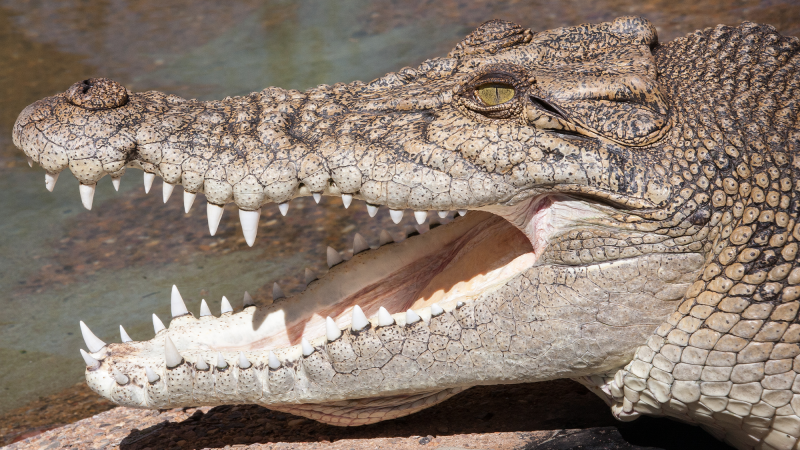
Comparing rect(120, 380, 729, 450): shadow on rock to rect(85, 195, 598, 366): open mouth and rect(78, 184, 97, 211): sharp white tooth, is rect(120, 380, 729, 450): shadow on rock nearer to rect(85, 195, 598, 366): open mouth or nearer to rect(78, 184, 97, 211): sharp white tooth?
rect(85, 195, 598, 366): open mouth

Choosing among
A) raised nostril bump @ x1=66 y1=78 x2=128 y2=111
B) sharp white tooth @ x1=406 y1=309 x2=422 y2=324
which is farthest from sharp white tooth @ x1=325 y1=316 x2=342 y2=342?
raised nostril bump @ x1=66 y1=78 x2=128 y2=111

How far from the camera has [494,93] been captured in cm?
266

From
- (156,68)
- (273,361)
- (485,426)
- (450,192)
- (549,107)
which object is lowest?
(485,426)

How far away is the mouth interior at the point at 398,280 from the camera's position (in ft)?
9.62

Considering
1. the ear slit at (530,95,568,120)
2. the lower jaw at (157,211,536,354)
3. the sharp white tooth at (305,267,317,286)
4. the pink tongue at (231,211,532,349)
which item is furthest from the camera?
the sharp white tooth at (305,267,317,286)

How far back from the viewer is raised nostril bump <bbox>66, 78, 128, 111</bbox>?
268cm

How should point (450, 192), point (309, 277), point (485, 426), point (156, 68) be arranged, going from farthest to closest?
1. point (156, 68)
2. point (309, 277)
3. point (485, 426)
4. point (450, 192)

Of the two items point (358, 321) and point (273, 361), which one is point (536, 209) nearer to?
point (358, 321)

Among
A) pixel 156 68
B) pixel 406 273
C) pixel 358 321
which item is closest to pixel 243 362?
pixel 358 321

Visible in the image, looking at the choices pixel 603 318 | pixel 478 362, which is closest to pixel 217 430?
pixel 478 362

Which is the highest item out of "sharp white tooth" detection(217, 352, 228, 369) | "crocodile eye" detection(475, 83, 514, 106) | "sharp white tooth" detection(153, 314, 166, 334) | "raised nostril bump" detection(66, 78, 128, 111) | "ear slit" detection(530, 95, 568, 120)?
"raised nostril bump" detection(66, 78, 128, 111)

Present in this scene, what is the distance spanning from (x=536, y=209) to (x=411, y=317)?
0.61 metres

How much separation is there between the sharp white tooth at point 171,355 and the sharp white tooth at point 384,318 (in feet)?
2.44

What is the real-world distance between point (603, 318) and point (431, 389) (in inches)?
27.7
